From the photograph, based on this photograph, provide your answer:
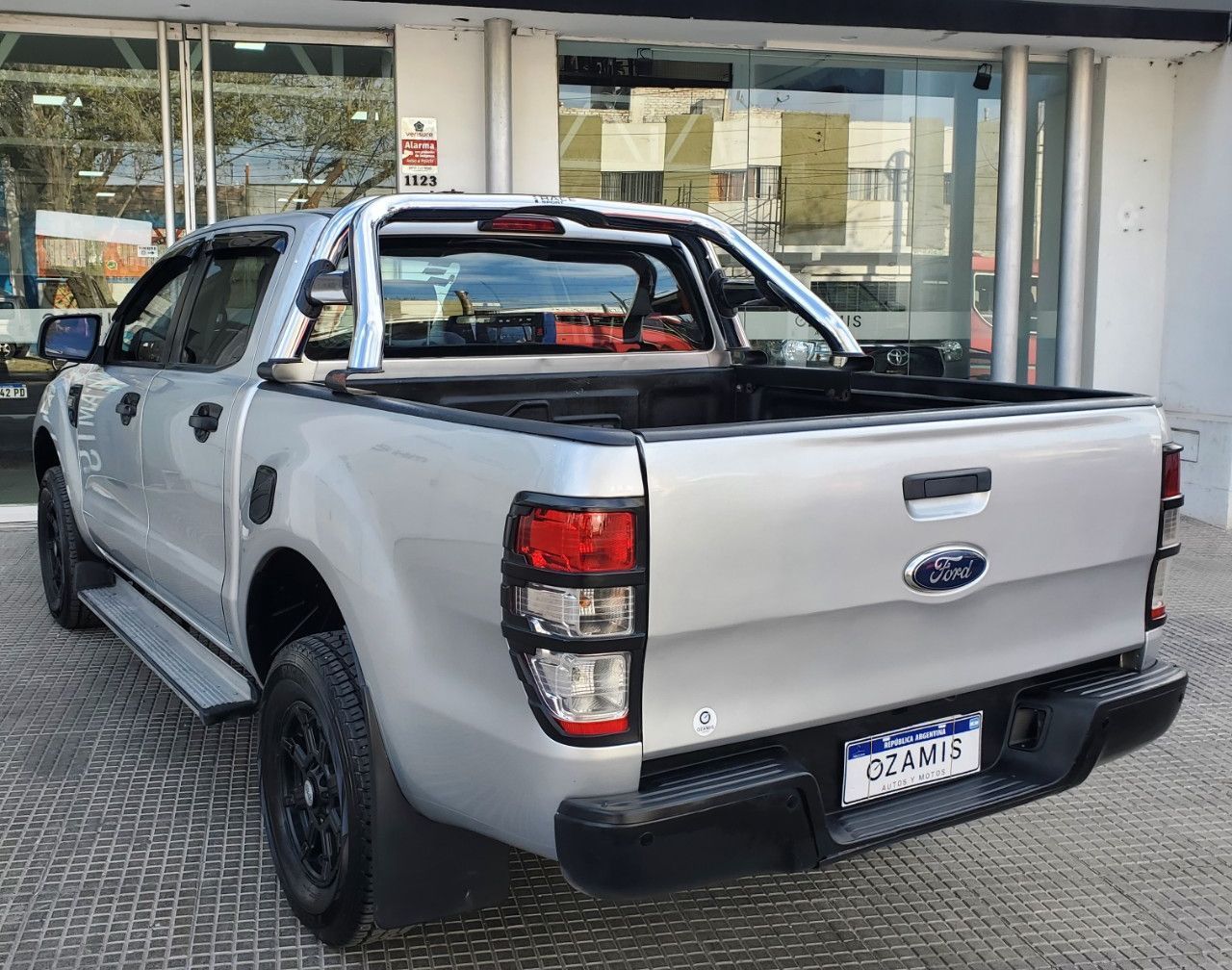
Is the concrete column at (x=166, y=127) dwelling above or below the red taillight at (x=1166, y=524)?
above

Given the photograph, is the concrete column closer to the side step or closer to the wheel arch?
the side step

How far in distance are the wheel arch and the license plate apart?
54.5 inches

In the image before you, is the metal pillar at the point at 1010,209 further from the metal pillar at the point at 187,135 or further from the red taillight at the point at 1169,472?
the red taillight at the point at 1169,472

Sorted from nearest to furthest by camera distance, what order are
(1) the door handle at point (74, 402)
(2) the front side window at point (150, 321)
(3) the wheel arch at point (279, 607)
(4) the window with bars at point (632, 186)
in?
(3) the wheel arch at point (279, 607)
(2) the front side window at point (150, 321)
(1) the door handle at point (74, 402)
(4) the window with bars at point (632, 186)

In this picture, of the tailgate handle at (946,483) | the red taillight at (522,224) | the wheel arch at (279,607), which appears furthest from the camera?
the red taillight at (522,224)

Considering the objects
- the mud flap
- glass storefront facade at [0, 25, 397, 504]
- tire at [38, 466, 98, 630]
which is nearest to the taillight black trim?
the mud flap

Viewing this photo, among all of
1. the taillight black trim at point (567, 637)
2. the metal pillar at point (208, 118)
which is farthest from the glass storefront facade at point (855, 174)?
the taillight black trim at point (567, 637)

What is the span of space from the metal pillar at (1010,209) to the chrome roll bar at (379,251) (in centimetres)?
640

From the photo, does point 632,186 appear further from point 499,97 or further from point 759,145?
point 499,97

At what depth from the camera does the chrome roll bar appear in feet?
9.62

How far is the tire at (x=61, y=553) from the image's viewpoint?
520 cm

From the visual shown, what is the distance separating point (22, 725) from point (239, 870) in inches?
64.1

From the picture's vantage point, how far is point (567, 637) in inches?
83.0

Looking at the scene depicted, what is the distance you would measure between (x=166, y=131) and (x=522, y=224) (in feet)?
19.9
